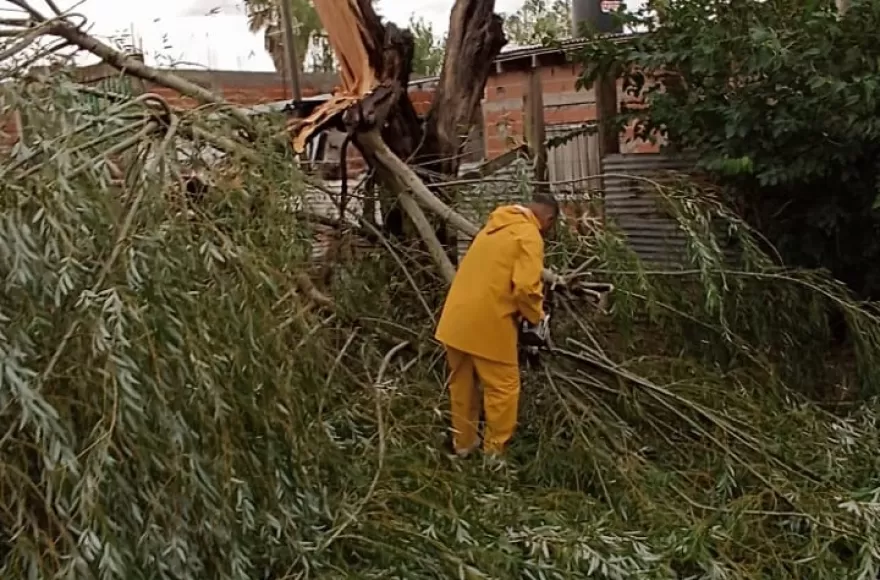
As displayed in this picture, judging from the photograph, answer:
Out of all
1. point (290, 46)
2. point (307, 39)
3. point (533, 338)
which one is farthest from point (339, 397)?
point (307, 39)

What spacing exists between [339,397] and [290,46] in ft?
11.8

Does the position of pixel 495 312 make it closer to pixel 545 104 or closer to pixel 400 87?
pixel 400 87

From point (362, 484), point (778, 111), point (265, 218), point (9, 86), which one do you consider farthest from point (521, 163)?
point (9, 86)

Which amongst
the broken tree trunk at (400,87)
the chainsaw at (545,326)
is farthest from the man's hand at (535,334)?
Result: the broken tree trunk at (400,87)

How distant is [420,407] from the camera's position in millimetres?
4500

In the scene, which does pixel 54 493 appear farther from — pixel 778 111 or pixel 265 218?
pixel 778 111

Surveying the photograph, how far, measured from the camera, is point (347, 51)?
5.67 m

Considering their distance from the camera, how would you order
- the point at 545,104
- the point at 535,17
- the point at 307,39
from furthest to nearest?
1. the point at 535,17
2. the point at 307,39
3. the point at 545,104

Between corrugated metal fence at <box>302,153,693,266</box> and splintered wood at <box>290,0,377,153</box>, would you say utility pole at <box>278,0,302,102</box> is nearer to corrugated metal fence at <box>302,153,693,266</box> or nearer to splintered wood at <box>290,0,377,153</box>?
splintered wood at <box>290,0,377,153</box>

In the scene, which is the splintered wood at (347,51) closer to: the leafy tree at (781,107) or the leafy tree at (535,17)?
the leafy tree at (781,107)

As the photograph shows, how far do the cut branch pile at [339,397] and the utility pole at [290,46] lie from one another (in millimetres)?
2042

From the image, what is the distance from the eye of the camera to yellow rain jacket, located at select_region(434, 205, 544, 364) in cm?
423

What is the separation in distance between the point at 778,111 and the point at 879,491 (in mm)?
2119

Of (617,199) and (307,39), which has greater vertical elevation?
(307,39)
